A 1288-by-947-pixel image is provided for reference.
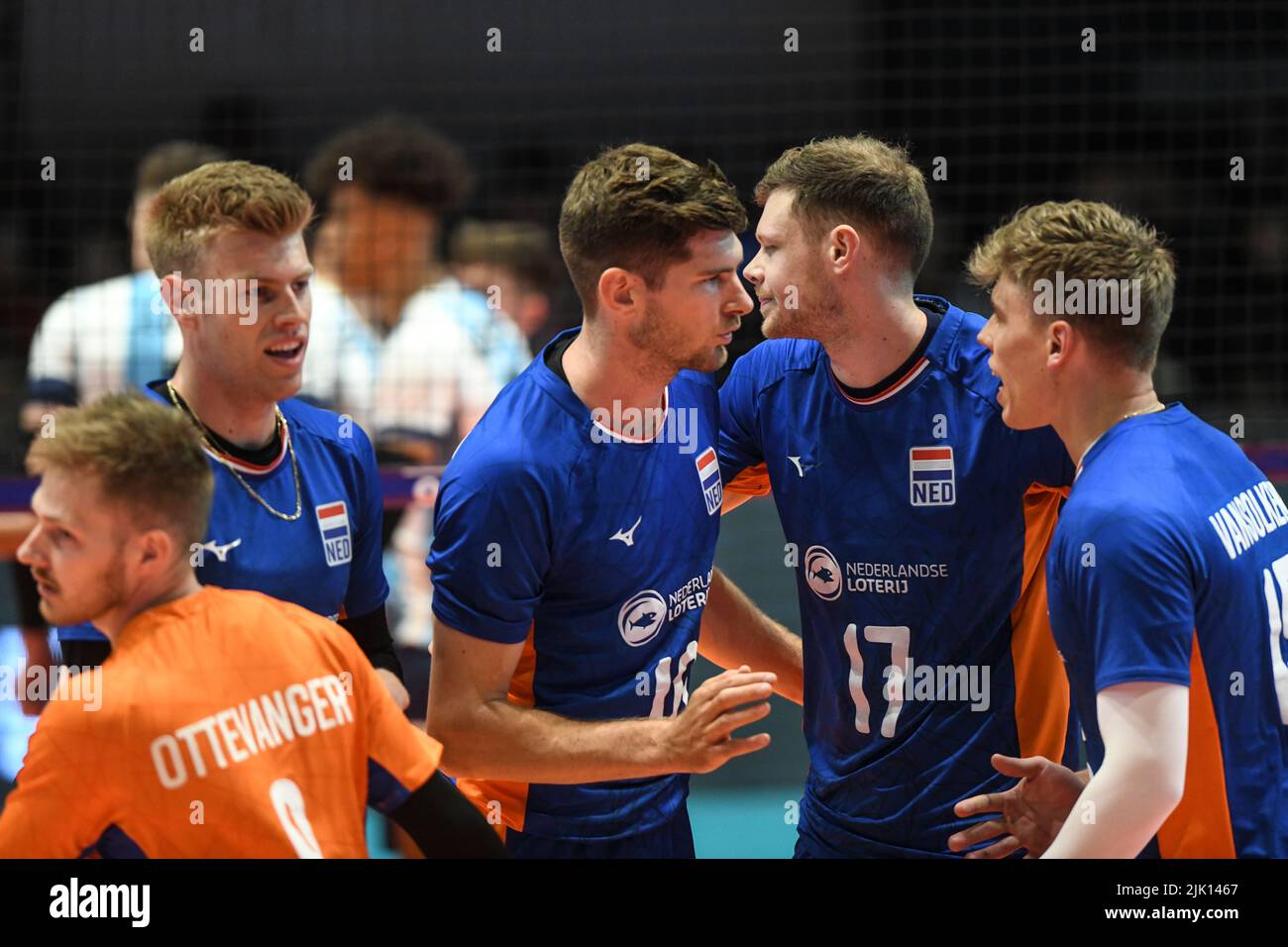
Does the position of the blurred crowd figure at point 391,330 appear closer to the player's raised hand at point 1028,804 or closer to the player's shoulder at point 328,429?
the player's shoulder at point 328,429

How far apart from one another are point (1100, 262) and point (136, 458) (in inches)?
76.9

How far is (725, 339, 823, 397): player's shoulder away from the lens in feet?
12.3

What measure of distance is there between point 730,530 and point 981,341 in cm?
271

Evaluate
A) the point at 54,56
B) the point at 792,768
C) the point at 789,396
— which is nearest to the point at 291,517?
the point at 789,396

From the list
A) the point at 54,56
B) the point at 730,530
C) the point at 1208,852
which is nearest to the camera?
the point at 1208,852

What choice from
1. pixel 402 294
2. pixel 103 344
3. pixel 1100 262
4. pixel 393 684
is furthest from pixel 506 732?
pixel 402 294

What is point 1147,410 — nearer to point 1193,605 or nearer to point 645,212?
point 1193,605

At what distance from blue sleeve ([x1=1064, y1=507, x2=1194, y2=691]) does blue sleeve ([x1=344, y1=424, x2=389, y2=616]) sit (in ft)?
5.28

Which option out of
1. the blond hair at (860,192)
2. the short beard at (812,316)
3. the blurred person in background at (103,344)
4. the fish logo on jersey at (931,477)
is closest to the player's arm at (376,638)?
the short beard at (812,316)

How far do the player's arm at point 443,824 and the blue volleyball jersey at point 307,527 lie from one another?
669 mm

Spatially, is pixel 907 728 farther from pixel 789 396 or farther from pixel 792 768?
pixel 792 768

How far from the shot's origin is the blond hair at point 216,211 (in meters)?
3.25

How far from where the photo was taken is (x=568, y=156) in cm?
868

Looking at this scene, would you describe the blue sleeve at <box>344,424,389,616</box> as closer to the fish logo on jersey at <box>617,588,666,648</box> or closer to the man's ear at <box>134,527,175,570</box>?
the fish logo on jersey at <box>617,588,666,648</box>
